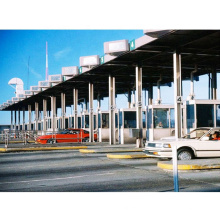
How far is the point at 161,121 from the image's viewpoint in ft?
76.5

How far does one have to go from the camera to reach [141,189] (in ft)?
30.3

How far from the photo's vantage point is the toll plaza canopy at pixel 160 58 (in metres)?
18.9

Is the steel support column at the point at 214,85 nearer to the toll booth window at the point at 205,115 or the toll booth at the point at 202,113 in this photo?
the toll booth at the point at 202,113

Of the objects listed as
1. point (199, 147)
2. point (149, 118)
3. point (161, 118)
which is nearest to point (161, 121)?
point (161, 118)

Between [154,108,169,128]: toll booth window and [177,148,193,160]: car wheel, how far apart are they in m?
8.72

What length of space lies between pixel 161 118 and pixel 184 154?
8889 mm

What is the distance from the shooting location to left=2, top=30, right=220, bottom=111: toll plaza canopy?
1889 centimetres

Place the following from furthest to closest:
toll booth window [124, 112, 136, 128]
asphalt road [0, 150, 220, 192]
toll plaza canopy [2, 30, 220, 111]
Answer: toll booth window [124, 112, 136, 128]
toll plaza canopy [2, 30, 220, 111]
asphalt road [0, 150, 220, 192]

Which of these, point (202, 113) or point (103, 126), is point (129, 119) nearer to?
point (103, 126)

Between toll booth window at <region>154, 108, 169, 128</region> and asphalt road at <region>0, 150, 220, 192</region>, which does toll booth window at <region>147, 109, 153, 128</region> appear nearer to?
toll booth window at <region>154, 108, 169, 128</region>

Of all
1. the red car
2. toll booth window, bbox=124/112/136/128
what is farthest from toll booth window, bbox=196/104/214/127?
the red car
